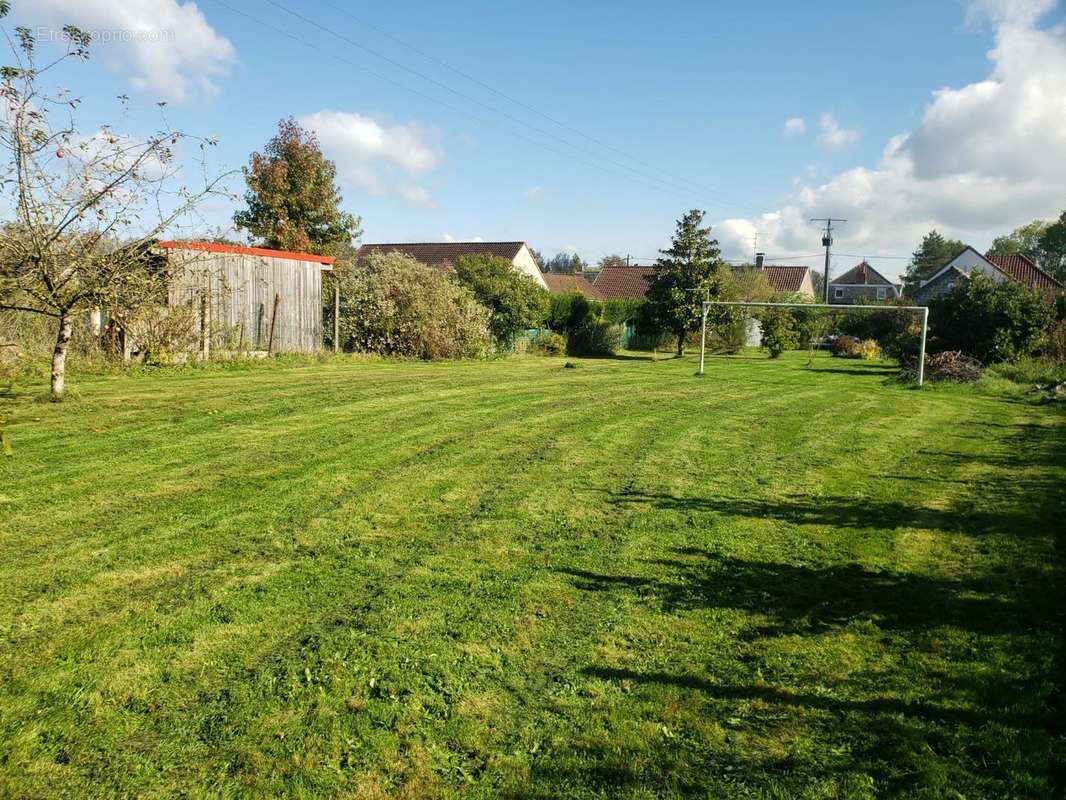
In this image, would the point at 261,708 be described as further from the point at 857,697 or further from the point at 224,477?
the point at 224,477

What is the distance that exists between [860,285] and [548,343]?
63.7m

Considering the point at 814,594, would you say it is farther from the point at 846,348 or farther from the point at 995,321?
the point at 846,348

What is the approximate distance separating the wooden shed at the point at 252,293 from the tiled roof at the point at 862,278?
240 ft

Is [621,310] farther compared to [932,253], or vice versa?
[932,253]

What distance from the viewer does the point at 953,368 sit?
1828cm

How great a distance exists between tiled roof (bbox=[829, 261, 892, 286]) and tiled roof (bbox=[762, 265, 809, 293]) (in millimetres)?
27353

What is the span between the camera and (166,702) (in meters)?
3.07

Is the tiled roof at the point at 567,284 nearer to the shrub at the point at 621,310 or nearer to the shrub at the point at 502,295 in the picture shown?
the shrub at the point at 621,310

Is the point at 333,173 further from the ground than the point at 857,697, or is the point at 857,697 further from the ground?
the point at 333,173

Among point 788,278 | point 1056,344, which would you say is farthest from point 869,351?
point 788,278

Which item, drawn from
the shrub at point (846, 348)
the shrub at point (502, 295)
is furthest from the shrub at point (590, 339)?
the shrub at point (846, 348)

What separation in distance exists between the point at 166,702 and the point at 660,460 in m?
5.72

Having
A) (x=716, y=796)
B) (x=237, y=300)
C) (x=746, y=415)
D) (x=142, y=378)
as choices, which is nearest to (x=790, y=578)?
(x=716, y=796)

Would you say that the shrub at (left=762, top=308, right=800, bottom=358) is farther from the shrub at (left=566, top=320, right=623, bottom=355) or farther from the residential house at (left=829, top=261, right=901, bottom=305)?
the residential house at (left=829, top=261, right=901, bottom=305)
